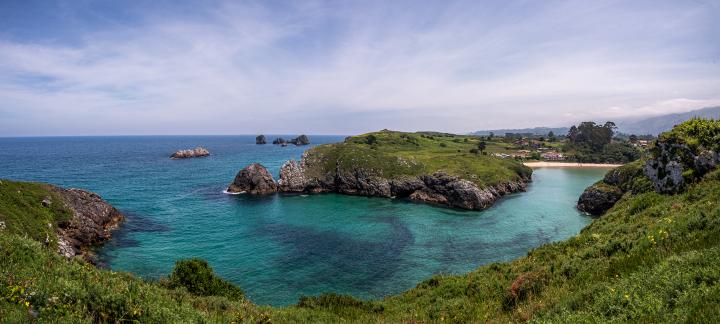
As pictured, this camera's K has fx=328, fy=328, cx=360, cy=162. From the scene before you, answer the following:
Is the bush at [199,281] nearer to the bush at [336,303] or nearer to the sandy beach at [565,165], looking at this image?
the bush at [336,303]

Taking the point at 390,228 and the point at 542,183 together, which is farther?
the point at 542,183

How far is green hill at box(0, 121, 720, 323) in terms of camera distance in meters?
9.99

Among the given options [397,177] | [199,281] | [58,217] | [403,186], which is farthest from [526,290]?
[397,177]

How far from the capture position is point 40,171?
121562mm

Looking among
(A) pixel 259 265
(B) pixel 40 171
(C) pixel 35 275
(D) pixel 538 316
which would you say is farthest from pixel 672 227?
(B) pixel 40 171

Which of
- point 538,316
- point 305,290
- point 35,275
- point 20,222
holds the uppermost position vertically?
point 35,275

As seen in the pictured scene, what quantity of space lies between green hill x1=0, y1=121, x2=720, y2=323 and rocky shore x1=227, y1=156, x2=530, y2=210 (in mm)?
53356

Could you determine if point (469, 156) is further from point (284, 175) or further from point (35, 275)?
point (35, 275)

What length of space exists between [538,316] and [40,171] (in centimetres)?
16596

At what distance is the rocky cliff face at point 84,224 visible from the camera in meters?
44.5

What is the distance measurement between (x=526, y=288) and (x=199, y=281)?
22.9 m

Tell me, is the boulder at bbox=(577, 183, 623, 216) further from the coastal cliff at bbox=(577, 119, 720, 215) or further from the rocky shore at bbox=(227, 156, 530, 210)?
the coastal cliff at bbox=(577, 119, 720, 215)

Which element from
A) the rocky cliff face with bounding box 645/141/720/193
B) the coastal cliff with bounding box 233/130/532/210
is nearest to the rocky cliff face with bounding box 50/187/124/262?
the coastal cliff with bounding box 233/130/532/210

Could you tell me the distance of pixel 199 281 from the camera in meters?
25.3
